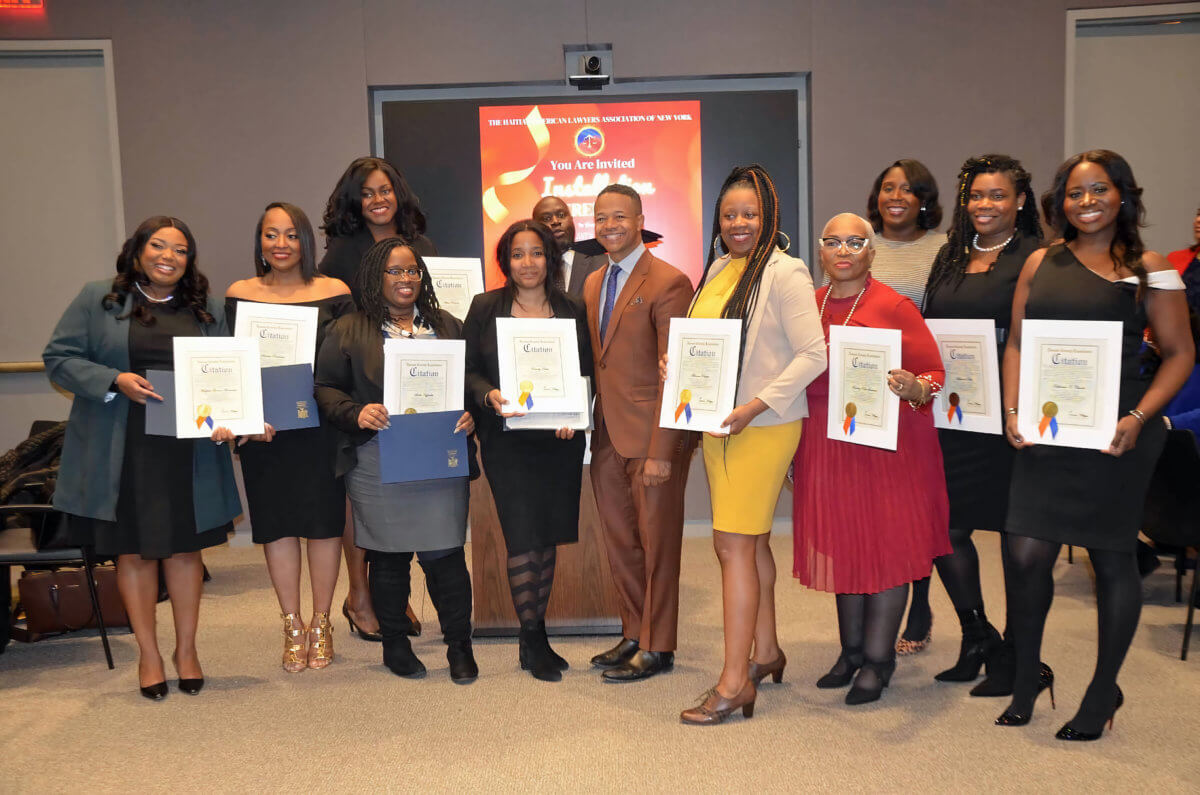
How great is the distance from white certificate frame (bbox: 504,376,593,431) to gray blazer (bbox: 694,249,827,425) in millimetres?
655

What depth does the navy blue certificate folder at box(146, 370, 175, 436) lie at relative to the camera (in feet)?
10.6

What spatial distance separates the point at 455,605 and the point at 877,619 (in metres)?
1.56

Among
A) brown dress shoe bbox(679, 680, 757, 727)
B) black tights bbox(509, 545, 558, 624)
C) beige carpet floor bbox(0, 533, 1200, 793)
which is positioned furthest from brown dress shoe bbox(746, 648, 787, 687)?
black tights bbox(509, 545, 558, 624)

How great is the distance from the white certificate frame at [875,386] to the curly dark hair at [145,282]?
7.52 ft

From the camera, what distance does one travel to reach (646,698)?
3336 millimetres

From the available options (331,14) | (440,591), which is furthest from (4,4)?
(440,591)

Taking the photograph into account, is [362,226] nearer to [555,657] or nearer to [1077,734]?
[555,657]

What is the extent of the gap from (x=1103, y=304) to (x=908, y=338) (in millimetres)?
564

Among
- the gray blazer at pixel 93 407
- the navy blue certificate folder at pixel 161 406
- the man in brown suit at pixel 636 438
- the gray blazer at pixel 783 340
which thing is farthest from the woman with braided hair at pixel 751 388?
the gray blazer at pixel 93 407

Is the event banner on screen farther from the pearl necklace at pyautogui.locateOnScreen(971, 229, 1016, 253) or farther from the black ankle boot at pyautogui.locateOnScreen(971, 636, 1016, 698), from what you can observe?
the black ankle boot at pyautogui.locateOnScreen(971, 636, 1016, 698)

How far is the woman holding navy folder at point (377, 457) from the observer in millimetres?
3429

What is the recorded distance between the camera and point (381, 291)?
11.3 feet

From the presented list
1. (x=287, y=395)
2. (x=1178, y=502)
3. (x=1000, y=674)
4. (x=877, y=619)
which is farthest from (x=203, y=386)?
(x=1178, y=502)

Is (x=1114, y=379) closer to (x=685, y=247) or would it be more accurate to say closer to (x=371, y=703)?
Answer: (x=371, y=703)
